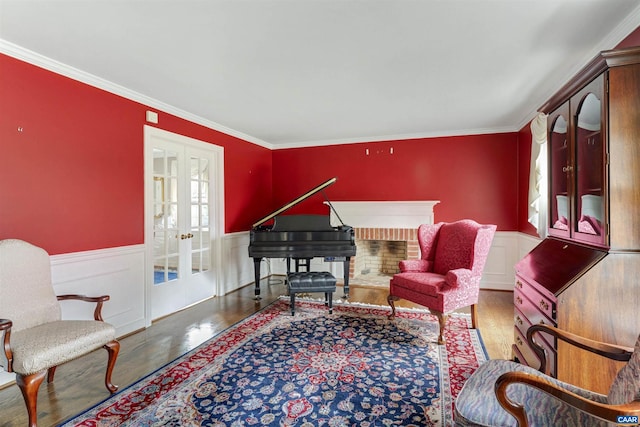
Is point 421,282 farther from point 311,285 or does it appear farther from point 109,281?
point 109,281

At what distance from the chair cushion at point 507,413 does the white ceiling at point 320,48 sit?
2081mm

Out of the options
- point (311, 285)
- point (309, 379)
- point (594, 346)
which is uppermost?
point (594, 346)

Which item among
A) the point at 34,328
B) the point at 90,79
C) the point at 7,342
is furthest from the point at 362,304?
the point at 90,79

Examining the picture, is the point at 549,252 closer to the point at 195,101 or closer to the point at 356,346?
the point at 356,346

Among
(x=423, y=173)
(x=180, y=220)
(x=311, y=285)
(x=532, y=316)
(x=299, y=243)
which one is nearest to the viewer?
(x=532, y=316)

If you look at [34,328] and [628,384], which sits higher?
[628,384]

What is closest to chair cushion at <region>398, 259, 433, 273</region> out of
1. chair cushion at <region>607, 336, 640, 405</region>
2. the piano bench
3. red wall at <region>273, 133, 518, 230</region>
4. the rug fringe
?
the rug fringe

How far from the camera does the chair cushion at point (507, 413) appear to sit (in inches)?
48.6

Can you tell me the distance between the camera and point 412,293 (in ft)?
10.7

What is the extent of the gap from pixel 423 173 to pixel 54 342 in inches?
193

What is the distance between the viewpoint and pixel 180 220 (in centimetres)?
408

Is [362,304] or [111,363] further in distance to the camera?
[362,304]

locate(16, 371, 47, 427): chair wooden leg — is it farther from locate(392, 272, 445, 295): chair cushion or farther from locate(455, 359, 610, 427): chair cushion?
locate(392, 272, 445, 295): chair cushion

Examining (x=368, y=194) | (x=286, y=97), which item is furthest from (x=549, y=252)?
(x=368, y=194)
